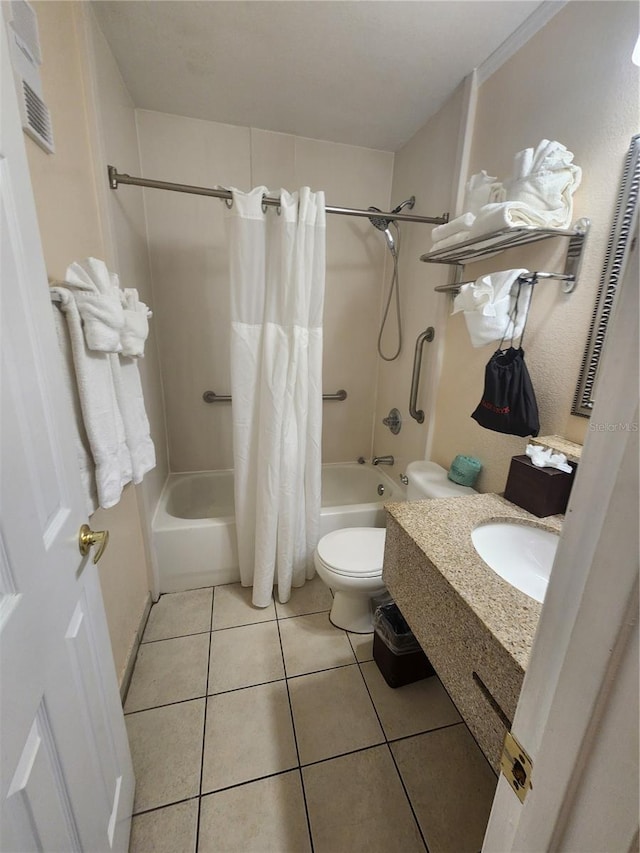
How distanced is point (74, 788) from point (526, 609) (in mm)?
963

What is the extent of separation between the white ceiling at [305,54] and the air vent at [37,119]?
0.71 meters

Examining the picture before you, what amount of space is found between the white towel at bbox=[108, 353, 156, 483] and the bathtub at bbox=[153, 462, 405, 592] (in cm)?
70

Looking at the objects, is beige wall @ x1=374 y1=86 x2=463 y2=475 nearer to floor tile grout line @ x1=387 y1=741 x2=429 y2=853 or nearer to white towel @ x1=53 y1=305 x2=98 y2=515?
floor tile grout line @ x1=387 y1=741 x2=429 y2=853

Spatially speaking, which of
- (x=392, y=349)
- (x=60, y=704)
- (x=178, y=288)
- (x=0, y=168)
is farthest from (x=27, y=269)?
(x=392, y=349)

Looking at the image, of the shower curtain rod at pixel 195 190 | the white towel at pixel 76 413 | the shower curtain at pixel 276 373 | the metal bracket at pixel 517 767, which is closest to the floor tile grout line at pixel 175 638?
the shower curtain at pixel 276 373

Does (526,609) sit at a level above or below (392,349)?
below

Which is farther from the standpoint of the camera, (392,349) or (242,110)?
(392,349)

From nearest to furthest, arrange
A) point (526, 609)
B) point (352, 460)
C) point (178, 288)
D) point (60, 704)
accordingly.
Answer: point (60, 704) < point (526, 609) < point (178, 288) < point (352, 460)

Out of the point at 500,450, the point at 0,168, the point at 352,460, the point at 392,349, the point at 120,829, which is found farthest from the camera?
the point at 352,460

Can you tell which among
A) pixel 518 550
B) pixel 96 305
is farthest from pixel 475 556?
pixel 96 305

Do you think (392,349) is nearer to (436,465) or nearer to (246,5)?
(436,465)

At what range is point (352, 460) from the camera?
270cm

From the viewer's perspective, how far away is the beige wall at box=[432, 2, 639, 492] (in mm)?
973

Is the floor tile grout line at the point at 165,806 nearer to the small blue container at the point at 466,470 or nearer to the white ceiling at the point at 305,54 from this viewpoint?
the small blue container at the point at 466,470
